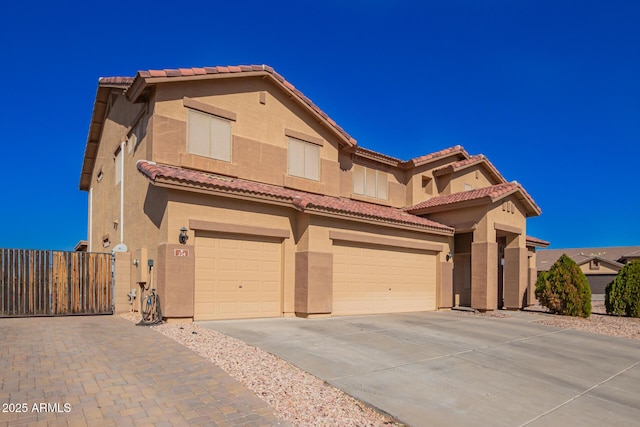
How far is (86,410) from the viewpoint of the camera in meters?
4.74

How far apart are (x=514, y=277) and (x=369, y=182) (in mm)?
7527

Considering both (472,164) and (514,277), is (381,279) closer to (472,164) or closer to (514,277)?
(514,277)

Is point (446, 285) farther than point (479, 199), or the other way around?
point (446, 285)

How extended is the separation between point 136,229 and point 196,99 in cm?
464

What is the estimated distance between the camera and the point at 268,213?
12570mm

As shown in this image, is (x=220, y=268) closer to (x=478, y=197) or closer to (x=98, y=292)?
(x=98, y=292)

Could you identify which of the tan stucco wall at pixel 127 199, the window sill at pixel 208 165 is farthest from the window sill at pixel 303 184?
the tan stucco wall at pixel 127 199

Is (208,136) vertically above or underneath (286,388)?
above

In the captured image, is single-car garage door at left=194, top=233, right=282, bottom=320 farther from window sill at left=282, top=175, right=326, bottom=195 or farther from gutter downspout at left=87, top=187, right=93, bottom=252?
gutter downspout at left=87, top=187, right=93, bottom=252

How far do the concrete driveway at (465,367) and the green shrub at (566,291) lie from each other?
12.6ft

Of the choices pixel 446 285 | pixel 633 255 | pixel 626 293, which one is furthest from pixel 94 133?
pixel 633 255

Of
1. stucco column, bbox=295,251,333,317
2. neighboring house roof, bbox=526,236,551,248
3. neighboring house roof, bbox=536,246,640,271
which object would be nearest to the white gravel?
stucco column, bbox=295,251,333,317

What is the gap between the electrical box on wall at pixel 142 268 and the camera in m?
11.9

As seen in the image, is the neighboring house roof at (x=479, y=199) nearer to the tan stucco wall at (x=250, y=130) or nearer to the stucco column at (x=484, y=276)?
the stucco column at (x=484, y=276)
